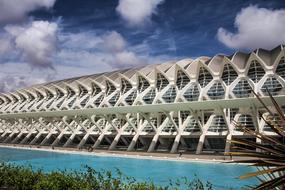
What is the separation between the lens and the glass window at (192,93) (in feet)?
140

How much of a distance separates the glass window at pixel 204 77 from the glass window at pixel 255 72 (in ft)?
17.9

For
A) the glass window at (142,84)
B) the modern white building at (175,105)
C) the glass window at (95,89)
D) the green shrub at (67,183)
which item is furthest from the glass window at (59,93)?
the green shrub at (67,183)

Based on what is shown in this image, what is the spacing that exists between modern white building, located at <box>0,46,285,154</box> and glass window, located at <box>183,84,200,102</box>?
13 centimetres

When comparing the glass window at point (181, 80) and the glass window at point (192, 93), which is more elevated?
the glass window at point (181, 80)

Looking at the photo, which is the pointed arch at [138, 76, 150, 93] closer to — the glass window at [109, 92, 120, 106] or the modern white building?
the modern white building

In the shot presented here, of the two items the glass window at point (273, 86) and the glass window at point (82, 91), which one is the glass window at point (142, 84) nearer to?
the glass window at point (82, 91)

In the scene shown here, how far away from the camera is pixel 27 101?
7200cm

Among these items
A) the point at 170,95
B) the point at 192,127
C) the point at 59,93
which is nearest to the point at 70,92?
the point at 59,93

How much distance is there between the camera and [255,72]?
4084 cm

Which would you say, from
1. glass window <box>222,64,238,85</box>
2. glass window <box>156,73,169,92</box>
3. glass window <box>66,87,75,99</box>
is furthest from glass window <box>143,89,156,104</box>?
glass window <box>66,87,75,99</box>

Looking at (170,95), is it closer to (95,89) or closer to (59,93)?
(95,89)

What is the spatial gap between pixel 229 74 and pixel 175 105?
482 inches

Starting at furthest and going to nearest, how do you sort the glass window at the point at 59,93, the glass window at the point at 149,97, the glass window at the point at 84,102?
1. the glass window at the point at 59,93
2. the glass window at the point at 84,102
3. the glass window at the point at 149,97

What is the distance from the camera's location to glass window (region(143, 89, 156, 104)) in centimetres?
4706
